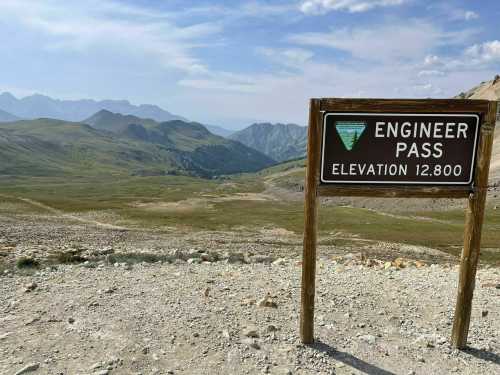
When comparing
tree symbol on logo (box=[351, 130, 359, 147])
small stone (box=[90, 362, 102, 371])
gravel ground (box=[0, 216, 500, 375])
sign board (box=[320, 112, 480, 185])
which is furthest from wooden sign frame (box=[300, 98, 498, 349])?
small stone (box=[90, 362, 102, 371])

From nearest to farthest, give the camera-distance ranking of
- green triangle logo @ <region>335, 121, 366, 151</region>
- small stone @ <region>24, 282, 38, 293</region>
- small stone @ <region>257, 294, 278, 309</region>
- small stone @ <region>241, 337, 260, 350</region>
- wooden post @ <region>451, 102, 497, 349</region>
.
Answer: wooden post @ <region>451, 102, 497, 349</region> < green triangle logo @ <region>335, 121, 366, 151</region> < small stone @ <region>241, 337, 260, 350</region> < small stone @ <region>257, 294, 278, 309</region> < small stone @ <region>24, 282, 38, 293</region>

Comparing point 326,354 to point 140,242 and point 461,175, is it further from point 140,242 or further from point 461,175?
point 140,242

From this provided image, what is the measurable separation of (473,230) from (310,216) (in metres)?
3.59

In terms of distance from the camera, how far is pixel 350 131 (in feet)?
26.8

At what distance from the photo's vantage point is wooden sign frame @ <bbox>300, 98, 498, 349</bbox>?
26.1 ft

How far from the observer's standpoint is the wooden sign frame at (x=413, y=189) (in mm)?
7949

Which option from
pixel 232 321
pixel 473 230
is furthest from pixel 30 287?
pixel 473 230

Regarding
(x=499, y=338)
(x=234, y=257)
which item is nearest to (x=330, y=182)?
(x=499, y=338)

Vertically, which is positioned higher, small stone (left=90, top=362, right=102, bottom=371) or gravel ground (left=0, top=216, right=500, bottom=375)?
small stone (left=90, top=362, right=102, bottom=371)

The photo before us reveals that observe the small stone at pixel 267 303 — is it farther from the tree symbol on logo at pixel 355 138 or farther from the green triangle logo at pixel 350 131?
the tree symbol on logo at pixel 355 138

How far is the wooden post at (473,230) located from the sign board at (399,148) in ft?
0.57

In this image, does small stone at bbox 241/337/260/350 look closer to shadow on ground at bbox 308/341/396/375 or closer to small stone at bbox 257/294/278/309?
shadow on ground at bbox 308/341/396/375

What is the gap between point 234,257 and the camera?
18141 millimetres

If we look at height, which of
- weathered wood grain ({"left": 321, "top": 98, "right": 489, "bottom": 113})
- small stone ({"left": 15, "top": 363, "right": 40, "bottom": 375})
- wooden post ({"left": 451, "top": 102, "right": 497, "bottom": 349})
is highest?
weathered wood grain ({"left": 321, "top": 98, "right": 489, "bottom": 113})
